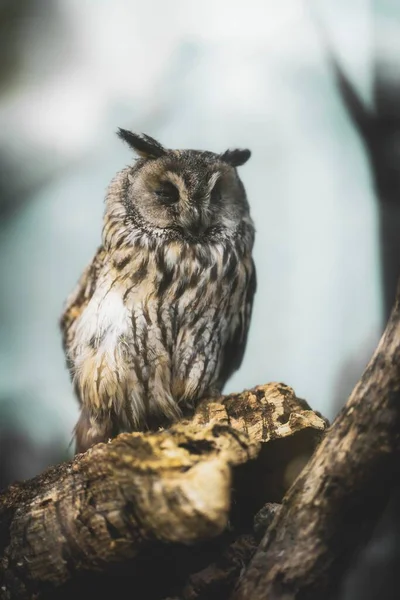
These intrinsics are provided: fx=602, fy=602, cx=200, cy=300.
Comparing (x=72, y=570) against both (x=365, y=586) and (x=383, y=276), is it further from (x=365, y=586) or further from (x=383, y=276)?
(x=383, y=276)

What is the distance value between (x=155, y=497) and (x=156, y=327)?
93 cm

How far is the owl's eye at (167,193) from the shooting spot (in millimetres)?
2008

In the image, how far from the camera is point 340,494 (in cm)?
104

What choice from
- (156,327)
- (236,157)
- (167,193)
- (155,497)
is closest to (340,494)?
(155,497)

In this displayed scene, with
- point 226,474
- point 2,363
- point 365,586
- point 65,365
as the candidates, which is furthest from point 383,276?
point 2,363

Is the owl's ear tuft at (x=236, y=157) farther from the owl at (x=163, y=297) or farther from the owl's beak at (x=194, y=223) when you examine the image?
the owl's beak at (x=194, y=223)

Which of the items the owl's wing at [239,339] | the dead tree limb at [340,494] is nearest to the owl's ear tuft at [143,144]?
the owl's wing at [239,339]

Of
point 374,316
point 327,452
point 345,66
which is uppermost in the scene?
point 345,66

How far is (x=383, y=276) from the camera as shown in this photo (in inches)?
73.4

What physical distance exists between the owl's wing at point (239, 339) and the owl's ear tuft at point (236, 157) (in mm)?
361

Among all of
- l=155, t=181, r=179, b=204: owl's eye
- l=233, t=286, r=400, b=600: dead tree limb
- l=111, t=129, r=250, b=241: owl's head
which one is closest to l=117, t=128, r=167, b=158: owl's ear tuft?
l=111, t=129, r=250, b=241: owl's head

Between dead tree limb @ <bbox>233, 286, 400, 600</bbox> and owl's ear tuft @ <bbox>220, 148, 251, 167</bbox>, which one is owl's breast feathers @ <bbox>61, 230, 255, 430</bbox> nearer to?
owl's ear tuft @ <bbox>220, 148, 251, 167</bbox>

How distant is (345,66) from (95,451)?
5.44 feet

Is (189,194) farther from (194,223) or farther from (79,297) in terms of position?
(79,297)
